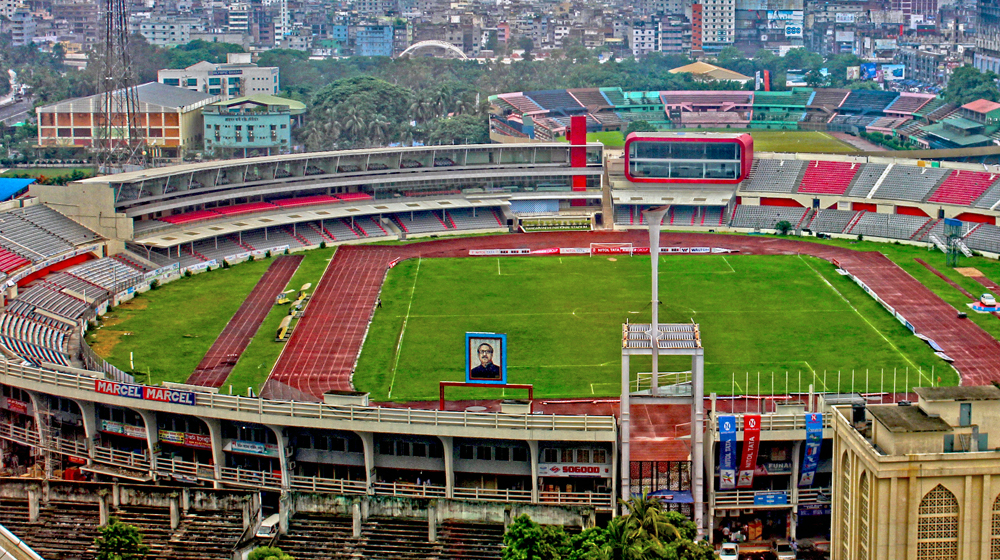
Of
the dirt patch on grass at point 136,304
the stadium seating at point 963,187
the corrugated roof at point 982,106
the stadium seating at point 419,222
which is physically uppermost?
the corrugated roof at point 982,106

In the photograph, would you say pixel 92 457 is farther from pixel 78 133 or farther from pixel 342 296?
pixel 78 133

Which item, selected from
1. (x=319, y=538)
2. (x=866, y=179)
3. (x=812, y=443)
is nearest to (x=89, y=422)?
(x=319, y=538)

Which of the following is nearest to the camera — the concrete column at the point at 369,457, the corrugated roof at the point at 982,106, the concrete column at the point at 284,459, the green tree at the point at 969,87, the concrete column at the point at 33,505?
the concrete column at the point at 33,505

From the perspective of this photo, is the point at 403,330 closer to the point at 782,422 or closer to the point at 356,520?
the point at 356,520

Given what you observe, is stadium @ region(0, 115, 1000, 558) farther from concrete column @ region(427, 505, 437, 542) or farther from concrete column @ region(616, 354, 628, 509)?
concrete column @ region(616, 354, 628, 509)

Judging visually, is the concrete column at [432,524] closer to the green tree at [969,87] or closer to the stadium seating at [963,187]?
the stadium seating at [963,187]

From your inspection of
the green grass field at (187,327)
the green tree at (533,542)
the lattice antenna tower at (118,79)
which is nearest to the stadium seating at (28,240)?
the green grass field at (187,327)

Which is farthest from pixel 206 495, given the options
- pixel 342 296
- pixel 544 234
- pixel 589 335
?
pixel 544 234
